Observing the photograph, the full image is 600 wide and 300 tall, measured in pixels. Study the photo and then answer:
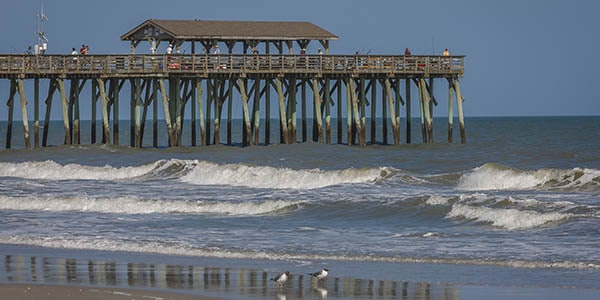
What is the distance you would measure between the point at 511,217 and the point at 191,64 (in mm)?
21748

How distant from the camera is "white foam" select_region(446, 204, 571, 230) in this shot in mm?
23766

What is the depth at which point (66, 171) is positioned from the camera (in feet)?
134

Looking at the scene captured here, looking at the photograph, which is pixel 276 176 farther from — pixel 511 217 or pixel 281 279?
pixel 281 279

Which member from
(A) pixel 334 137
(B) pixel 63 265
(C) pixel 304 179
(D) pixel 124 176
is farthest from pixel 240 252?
(A) pixel 334 137

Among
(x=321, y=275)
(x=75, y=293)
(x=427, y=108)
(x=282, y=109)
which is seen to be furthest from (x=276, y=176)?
(x=75, y=293)

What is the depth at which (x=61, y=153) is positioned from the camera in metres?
45.8

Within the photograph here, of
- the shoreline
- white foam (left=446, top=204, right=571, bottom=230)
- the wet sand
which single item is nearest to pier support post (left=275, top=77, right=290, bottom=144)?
white foam (left=446, top=204, right=571, bottom=230)

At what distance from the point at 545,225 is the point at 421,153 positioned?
21.2 m

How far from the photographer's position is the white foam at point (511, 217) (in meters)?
23.8

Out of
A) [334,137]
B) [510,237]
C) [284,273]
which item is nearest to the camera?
[284,273]

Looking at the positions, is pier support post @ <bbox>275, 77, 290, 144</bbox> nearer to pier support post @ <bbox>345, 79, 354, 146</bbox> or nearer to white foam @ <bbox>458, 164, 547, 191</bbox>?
pier support post @ <bbox>345, 79, 354, 146</bbox>

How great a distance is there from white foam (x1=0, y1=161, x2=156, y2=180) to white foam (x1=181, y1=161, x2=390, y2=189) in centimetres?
233

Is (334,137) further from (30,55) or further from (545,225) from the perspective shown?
(545,225)

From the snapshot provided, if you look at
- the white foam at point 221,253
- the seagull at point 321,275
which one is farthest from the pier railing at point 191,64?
the seagull at point 321,275
